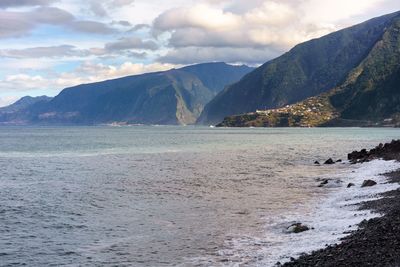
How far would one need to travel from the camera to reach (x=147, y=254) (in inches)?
1041

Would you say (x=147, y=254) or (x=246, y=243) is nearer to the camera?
(x=147, y=254)

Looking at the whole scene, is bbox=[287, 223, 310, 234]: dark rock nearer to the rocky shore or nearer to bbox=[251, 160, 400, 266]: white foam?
bbox=[251, 160, 400, 266]: white foam

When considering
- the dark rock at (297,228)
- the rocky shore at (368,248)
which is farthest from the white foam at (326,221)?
the rocky shore at (368,248)

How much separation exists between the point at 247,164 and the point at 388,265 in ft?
210

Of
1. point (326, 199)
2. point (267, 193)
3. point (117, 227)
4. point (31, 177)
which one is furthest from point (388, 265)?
point (31, 177)

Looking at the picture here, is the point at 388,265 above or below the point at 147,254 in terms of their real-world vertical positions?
above

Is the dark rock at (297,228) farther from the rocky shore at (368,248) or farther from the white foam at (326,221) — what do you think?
the rocky shore at (368,248)

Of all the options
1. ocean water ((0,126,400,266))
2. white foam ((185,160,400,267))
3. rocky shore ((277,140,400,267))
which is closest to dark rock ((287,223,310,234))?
white foam ((185,160,400,267))

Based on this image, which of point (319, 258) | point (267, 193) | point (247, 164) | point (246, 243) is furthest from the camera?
point (247, 164)

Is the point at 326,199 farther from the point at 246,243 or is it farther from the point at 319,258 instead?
the point at 319,258

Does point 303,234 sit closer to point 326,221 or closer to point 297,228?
point 297,228

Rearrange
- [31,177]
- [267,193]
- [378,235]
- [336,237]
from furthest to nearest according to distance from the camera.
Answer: [31,177], [267,193], [336,237], [378,235]

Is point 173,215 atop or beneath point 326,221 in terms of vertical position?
beneath

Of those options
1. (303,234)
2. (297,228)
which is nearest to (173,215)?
(297,228)
